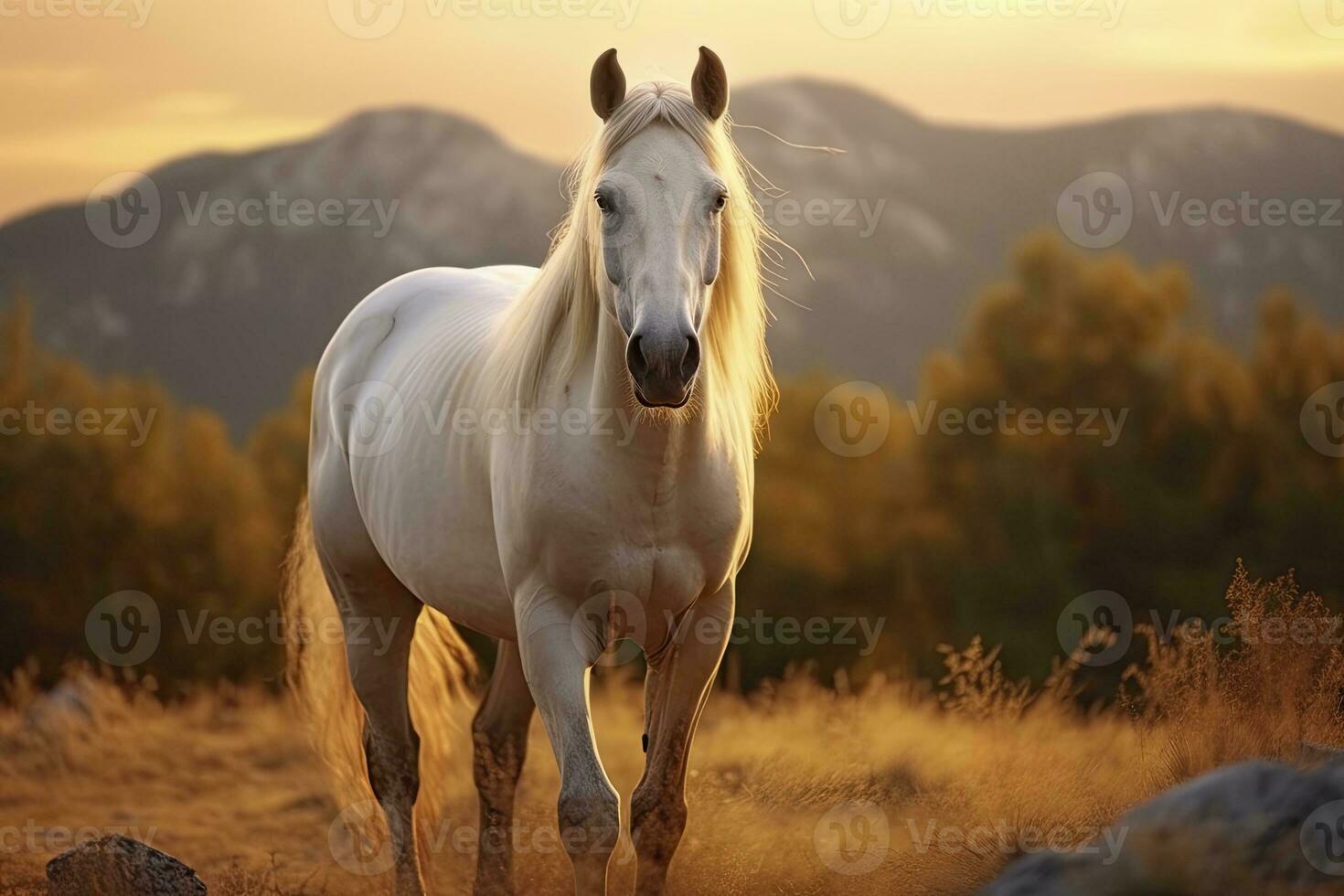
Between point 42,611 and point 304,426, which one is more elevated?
point 304,426

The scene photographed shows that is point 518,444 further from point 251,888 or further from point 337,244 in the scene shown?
point 337,244

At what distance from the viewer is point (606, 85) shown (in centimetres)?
353

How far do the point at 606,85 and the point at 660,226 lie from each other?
58cm

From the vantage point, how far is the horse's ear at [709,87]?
3537mm

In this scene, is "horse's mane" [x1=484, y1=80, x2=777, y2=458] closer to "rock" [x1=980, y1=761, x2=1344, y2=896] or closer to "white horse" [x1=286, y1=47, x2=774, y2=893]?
"white horse" [x1=286, y1=47, x2=774, y2=893]

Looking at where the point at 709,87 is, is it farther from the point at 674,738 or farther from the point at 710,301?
the point at 674,738

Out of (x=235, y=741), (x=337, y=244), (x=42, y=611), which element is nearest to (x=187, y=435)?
(x=42, y=611)

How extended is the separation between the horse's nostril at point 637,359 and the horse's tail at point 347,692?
8.51 ft

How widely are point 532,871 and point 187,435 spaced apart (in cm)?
890

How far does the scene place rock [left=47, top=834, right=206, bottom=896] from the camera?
14.0 ft

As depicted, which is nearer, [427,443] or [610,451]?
[610,451]

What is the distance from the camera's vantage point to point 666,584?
359cm

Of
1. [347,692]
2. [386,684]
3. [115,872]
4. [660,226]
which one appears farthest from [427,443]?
[115,872]

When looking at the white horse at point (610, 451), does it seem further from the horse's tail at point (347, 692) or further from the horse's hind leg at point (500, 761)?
the horse's tail at point (347, 692)
